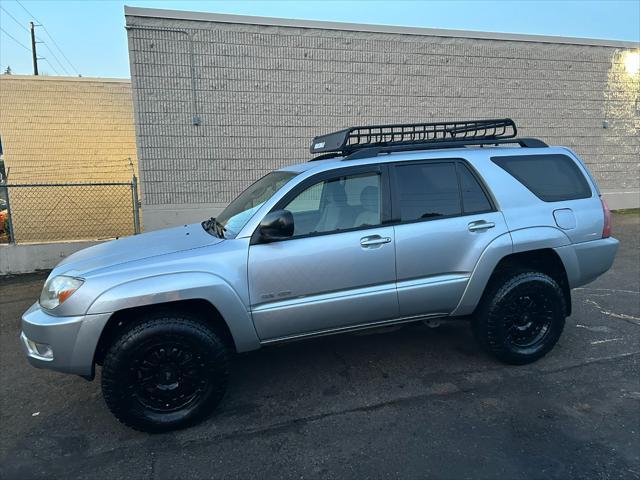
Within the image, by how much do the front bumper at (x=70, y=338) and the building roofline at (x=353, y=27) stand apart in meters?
7.13

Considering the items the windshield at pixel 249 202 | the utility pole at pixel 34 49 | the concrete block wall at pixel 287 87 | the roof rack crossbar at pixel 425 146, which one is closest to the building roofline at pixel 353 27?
the concrete block wall at pixel 287 87

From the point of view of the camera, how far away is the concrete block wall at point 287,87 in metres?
8.52

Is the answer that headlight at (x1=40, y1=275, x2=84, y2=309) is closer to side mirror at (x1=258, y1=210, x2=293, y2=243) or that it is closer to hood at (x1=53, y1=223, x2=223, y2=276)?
hood at (x1=53, y1=223, x2=223, y2=276)

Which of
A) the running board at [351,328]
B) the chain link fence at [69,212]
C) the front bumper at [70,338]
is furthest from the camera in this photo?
the chain link fence at [69,212]

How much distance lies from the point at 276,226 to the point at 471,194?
1.72 meters

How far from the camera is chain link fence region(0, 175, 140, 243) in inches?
377

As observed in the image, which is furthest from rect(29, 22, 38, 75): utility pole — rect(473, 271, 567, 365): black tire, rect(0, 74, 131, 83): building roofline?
rect(473, 271, 567, 365): black tire

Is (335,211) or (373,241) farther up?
(335,211)

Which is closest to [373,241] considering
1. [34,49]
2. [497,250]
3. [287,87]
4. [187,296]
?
[497,250]

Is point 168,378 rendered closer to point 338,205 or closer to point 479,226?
point 338,205

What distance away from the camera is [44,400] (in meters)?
3.58

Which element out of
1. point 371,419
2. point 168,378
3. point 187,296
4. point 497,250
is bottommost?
point 371,419

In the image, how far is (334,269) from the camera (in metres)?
3.29

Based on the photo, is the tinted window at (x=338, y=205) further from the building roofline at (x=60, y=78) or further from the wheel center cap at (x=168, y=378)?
the building roofline at (x=60, y=78)
